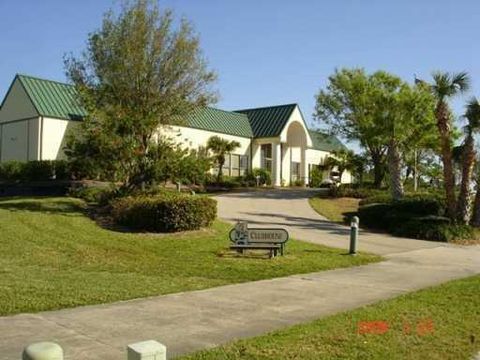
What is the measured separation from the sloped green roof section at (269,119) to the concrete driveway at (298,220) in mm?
10782

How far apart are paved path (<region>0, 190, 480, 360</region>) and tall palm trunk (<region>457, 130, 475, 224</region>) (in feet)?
35.6

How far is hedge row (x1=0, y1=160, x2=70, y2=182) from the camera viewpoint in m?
28.1

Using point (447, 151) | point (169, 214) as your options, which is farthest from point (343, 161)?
point (169, 214)

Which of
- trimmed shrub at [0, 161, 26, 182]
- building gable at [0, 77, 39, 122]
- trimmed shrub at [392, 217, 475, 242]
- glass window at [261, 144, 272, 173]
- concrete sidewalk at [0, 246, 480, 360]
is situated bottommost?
concrete sidewalk at [0, 246, 480, 360]

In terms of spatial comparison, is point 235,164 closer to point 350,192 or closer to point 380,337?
point 350,192

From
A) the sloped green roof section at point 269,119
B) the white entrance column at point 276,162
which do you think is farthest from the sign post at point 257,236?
the white entrance column at point 276,162

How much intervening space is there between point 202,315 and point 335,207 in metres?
22.8

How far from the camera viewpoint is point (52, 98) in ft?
108

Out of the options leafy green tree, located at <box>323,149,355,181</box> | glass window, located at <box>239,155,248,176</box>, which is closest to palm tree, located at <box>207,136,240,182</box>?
glass window, located at <box>239,155,248,176</box>

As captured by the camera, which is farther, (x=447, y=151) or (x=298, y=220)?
(x=298, y=220)

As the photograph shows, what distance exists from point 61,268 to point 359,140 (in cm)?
2944

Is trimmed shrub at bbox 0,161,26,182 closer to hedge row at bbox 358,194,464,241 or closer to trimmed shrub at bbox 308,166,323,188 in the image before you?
hedge row at bbox 358,194,464,241

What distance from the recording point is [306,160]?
49.8m

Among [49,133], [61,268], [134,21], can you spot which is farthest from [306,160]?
[61,268]
